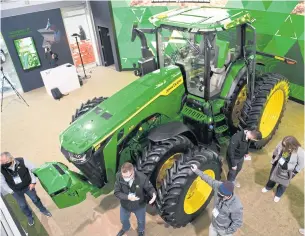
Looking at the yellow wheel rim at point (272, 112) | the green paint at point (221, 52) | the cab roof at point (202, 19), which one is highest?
the cab roof at point (202, 19)

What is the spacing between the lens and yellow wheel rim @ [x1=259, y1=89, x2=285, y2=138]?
4720 millimetres

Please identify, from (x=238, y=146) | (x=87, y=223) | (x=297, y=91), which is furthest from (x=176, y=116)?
(x=297, y=91)

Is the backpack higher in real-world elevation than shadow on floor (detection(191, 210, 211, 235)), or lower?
higher

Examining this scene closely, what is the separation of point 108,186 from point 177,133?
1108 millimetres

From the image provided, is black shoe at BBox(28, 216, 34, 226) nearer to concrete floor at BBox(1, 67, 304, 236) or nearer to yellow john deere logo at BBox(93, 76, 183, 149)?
concrete floor at BBox(1, 67, 304, 236)

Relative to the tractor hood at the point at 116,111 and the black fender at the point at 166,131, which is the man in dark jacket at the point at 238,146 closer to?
the black fender at the point at 166,131

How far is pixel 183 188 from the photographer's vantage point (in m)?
3.26

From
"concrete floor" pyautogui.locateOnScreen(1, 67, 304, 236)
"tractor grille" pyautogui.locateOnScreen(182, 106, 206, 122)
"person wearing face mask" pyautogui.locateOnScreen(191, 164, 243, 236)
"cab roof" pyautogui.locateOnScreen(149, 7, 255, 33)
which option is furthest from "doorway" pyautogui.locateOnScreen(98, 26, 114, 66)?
"person wearing face mask" pyautogui.locateOnScreen(191, 164, 243, 236)

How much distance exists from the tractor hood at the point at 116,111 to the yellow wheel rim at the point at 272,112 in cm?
166

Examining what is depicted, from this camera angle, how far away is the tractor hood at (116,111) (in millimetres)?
3420

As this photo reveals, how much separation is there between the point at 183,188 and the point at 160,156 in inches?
17.7

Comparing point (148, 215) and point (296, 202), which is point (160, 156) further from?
point (296, 202)

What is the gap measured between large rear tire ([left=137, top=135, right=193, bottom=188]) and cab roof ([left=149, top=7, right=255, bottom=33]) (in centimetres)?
138

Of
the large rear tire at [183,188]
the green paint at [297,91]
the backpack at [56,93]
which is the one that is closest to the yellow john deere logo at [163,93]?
the large rear tire at [183,188]
